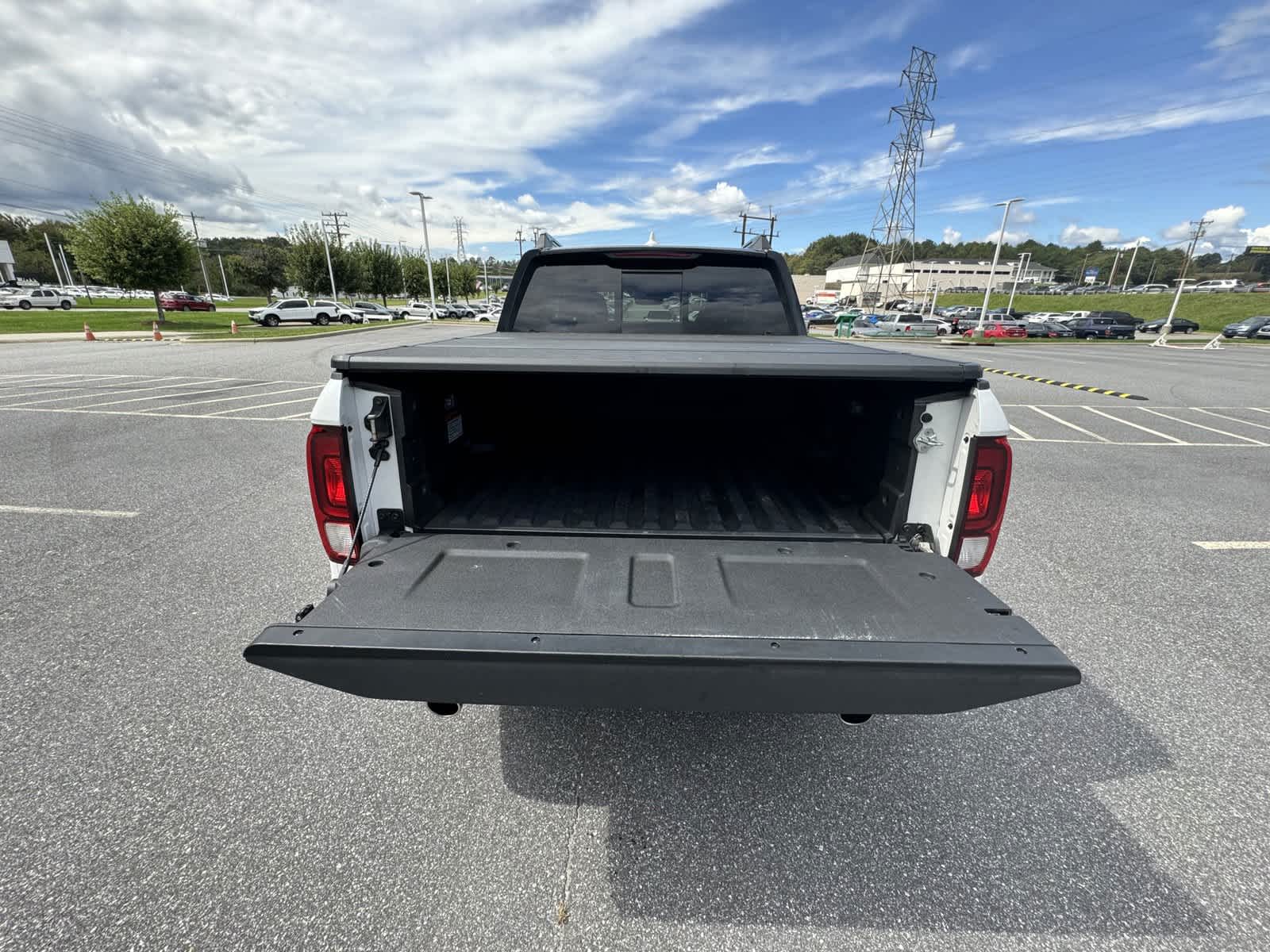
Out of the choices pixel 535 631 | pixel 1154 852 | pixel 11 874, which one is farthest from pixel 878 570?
pixel 11 874

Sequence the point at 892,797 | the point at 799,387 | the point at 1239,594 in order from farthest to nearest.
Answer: the point at 1239,594, the point at 799,387, the point at 892,797

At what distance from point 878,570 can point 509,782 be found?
1.56 m

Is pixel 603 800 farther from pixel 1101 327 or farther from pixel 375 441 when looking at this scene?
pixel 1101 327

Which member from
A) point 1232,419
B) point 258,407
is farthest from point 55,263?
point 1232,419

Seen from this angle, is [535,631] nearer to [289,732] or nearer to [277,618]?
[289,732]

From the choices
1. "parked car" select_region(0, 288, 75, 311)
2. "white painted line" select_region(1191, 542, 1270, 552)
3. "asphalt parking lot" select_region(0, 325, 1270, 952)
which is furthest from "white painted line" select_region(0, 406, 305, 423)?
"parked car" select_region(0, 288, 75, 311)

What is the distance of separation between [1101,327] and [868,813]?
47.1 metres

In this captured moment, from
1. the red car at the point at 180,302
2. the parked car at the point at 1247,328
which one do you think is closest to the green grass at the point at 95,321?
the red car at the point at 180,302

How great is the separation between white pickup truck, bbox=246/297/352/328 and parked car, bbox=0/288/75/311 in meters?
18.8

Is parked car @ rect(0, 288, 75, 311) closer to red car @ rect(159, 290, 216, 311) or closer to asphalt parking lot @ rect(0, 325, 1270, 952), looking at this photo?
red car @ rect(159, 290, 216, 311)

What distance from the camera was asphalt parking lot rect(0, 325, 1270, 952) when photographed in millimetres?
1622

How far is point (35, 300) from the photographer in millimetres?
40625

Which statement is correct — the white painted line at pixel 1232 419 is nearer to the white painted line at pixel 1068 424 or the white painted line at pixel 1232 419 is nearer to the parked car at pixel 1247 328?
the white painted line at pixel 1068 424

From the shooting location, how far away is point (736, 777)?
211 cm
